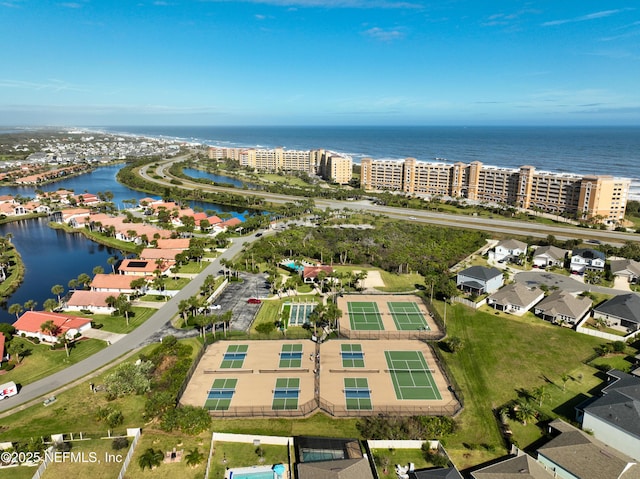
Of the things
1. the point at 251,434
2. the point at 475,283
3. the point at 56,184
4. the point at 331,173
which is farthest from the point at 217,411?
the point at 56,184

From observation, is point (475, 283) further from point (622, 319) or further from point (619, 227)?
point (619, 227)

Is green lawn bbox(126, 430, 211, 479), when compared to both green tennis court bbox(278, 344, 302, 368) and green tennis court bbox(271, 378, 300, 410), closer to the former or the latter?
green tennis court bbox(271, 378, 300, 410)

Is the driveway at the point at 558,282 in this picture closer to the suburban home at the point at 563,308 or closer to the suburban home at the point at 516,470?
the suburban home at the point at 563,308

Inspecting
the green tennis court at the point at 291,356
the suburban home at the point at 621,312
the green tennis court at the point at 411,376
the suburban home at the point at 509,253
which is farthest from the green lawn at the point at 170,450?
the suburban home at the point at 509,253

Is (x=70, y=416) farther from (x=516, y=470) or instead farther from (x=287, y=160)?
(x=287, y=160)

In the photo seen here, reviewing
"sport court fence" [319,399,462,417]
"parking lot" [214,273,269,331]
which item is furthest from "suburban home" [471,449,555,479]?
"parking lot" [214,273,269,331]
